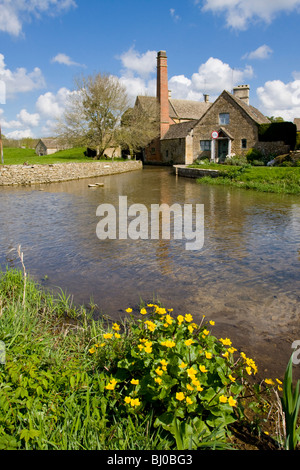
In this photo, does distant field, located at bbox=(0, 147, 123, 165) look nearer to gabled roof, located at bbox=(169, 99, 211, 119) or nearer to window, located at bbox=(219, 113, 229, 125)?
window, located at bbox=(219, 113, 229, 125)

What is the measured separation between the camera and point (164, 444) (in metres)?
2.58

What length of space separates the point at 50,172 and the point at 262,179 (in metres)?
17.8

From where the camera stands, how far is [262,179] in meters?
22.3

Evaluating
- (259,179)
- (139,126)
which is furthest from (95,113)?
(259,179)

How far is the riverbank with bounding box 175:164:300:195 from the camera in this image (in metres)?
19.9

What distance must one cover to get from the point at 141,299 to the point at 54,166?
84.3 feet

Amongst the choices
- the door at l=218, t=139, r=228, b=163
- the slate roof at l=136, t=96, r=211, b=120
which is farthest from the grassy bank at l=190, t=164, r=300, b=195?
the slate roof at l=136, t=96, r=211, b=120

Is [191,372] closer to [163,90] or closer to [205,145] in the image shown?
[205,145]

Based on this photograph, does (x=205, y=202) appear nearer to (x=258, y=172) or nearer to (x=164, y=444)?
(x=258, y=172)

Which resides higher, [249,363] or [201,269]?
[249,363]

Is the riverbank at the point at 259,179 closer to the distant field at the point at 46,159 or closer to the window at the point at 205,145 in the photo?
the window at the point at 205,145

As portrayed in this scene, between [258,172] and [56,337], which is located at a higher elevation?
[258,172]

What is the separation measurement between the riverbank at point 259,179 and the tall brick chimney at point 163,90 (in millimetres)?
24449

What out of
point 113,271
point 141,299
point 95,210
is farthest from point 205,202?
point 141,299
